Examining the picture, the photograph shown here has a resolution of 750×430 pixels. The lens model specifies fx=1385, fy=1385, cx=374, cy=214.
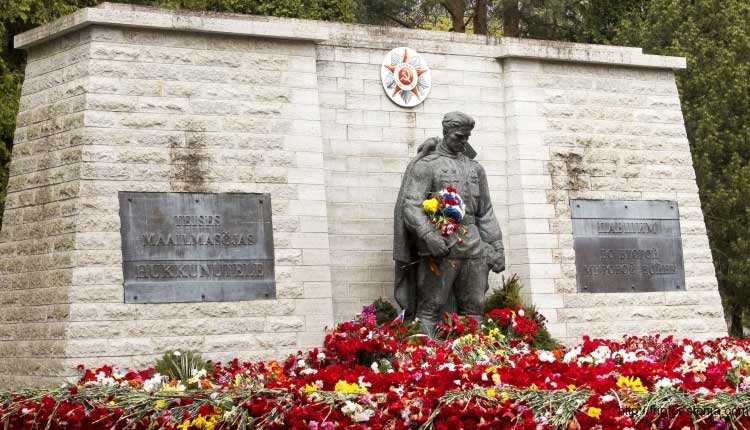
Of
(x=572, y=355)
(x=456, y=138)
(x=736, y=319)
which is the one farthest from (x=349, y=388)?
(x=736, y=319)

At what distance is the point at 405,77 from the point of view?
1416cm

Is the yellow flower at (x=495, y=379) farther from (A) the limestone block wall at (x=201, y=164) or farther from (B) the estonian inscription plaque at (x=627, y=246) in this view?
(B) the estonian inscription plaque at (x=627, y=246)

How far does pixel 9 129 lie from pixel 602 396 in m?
12.7

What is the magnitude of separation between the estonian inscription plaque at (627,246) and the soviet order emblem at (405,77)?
1.99m

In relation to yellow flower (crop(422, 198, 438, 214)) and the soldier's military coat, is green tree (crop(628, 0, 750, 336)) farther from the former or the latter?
yellow flower (crop(422, 198, 438, 214))

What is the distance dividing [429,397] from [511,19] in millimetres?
21675

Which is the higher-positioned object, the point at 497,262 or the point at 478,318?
the point at 497,262

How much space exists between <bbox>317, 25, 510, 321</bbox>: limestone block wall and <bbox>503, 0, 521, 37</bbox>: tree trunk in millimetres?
14047

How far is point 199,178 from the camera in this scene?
12609 millimetres

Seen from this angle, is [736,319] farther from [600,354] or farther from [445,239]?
[600,354]

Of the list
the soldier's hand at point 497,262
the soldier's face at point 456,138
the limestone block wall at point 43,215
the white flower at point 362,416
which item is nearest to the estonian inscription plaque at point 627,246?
the soldier's hand at point 497,262

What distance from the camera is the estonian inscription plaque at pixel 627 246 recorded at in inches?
571

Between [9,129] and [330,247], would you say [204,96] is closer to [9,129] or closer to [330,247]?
[330,247]

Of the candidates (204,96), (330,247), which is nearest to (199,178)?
(204,96)
